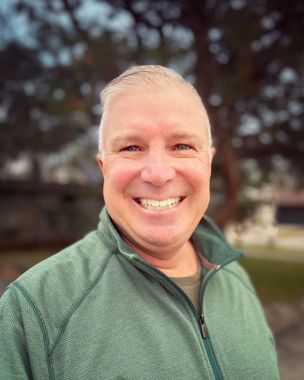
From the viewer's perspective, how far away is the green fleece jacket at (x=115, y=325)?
1072 millimetres

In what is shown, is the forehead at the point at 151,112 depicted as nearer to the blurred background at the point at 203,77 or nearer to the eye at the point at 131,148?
the eye at the point at 131,148

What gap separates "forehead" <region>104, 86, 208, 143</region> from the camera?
48.2 inches

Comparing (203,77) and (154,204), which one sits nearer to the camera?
(154,204)

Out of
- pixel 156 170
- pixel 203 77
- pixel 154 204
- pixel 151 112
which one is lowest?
pixel 154 204

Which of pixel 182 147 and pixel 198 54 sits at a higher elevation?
pixel 198 54

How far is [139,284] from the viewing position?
1278 millimetres

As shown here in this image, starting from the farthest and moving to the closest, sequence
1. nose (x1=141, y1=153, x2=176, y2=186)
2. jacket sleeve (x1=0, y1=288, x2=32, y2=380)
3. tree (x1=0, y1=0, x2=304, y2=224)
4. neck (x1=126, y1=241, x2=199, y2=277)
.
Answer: tree (x1=0, y1=0, x2=304, y2=224) → neck (x1=126, y1=241, x2=199, y2=277) → nose (x1=141, y1=153, x2=176, y2=186) → jacket sleeve (x1=0, y1=288, x2=32, y2=380)

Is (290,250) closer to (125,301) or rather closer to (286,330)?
(286,330)

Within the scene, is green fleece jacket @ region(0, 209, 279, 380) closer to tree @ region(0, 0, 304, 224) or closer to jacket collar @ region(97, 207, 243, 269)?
jacket collar @ region(97, 207, 243, 269)

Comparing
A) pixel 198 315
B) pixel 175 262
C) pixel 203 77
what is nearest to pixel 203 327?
pixel 198 315

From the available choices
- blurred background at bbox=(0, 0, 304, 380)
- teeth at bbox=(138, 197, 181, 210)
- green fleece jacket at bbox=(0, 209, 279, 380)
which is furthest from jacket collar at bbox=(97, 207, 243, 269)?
blurred background at bbox=(0, 0, 304, 380)

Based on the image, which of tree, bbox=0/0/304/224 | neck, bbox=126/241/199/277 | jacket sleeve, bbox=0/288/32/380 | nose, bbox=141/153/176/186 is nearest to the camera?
jacket sleeve, bbox=0/288/32/380

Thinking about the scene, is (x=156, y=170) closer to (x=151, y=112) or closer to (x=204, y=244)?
(x=151, y=112)

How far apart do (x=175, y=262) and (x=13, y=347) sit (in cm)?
58
